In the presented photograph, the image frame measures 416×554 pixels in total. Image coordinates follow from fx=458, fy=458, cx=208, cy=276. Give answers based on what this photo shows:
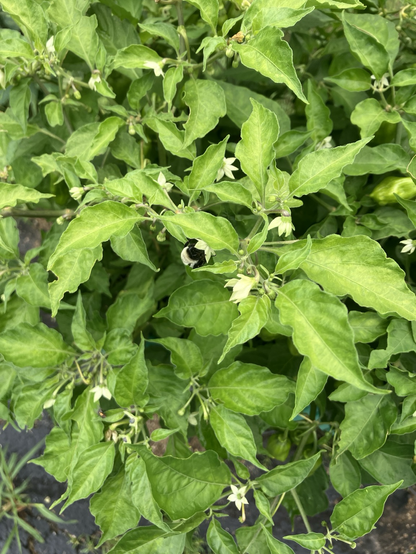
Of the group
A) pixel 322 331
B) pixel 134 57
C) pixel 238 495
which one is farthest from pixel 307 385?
pixel 134 57

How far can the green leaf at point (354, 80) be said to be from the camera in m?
1.03

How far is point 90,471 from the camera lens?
0.93m

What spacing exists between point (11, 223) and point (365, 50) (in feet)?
2.90

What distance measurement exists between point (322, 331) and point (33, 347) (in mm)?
668

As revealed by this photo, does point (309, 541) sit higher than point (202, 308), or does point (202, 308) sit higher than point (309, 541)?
point (202, 308)

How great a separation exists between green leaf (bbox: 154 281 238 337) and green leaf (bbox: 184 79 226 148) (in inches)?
12.2

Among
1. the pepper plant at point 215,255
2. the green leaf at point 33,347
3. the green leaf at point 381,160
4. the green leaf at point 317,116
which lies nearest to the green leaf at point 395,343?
the pepper plant at point 215,255

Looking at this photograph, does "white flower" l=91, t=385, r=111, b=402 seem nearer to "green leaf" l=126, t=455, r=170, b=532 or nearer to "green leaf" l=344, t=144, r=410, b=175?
"green leaf" l=126, t=455, r=170, b=532

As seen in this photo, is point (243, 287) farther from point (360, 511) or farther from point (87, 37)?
point (87, 37)

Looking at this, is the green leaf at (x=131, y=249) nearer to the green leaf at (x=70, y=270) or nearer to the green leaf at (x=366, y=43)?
→ the green leaf at (x=70, y=270)

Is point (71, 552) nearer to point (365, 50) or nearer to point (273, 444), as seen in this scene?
point (273, 444)

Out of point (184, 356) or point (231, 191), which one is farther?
point (184, 356)

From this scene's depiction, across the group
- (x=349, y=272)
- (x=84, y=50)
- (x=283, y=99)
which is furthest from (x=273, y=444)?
(x=84, y=50)

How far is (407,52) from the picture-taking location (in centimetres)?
126
